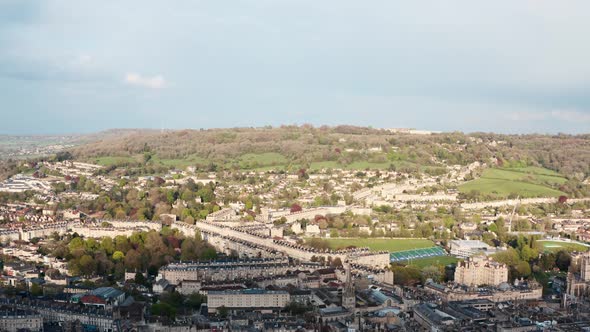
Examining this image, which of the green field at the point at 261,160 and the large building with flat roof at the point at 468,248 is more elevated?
the green field at the point at 261,160

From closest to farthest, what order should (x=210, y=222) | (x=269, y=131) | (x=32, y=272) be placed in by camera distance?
(x=32, y=272) → (x=210, y=222) → (x=269, y=131)

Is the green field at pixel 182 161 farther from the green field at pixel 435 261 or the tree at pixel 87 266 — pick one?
the tree at pixel 87 266

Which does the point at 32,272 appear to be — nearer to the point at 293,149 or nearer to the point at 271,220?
the point at 271,220

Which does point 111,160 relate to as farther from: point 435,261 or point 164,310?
point 164,310

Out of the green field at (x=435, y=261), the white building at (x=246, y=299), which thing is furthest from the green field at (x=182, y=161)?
the white building at (x=246, y=299)

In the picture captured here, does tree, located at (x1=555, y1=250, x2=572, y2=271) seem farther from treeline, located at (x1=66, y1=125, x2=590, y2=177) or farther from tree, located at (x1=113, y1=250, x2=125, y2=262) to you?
treeline, located at (x1=66, y1=125, x2=590, y2=177)

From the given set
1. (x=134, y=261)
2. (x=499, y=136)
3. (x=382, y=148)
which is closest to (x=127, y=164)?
(x=382, y=148)
